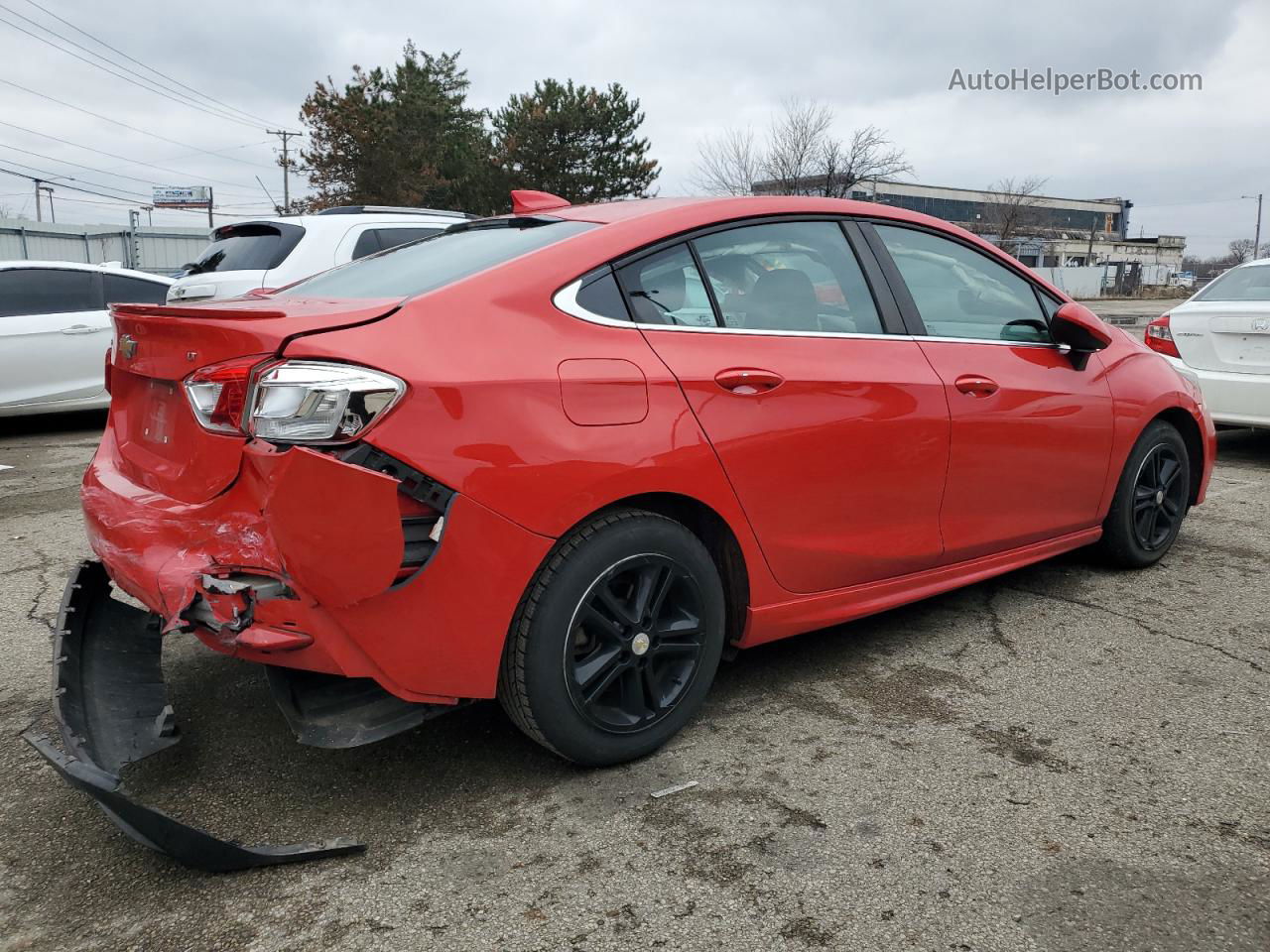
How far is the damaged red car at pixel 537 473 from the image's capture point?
2.08m

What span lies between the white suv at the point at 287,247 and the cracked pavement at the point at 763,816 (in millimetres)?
3868

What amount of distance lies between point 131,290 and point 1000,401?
25.8ft

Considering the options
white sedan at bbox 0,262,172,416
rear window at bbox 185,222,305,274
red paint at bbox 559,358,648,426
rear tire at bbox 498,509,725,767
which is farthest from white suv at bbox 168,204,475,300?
rear tire at bbox 498,509,725,767

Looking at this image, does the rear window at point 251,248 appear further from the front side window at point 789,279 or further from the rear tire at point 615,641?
the rear tire at point 615,641

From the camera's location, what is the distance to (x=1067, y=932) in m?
1.88

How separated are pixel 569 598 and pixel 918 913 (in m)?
0.99

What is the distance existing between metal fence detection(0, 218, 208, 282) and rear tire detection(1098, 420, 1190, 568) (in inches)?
961

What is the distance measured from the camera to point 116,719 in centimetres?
230

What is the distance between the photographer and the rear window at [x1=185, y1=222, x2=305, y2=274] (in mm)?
6809

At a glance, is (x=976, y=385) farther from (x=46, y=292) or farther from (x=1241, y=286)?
(x=46, y=292)

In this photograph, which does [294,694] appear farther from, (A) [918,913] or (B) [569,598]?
(A) [918,913]

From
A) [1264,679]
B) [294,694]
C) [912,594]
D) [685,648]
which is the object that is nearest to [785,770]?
[685,648]

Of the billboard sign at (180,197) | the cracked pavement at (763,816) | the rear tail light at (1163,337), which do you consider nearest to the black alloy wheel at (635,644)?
the cracked pavement at (763,816)

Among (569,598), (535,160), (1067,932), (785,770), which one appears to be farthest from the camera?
(535,160)
